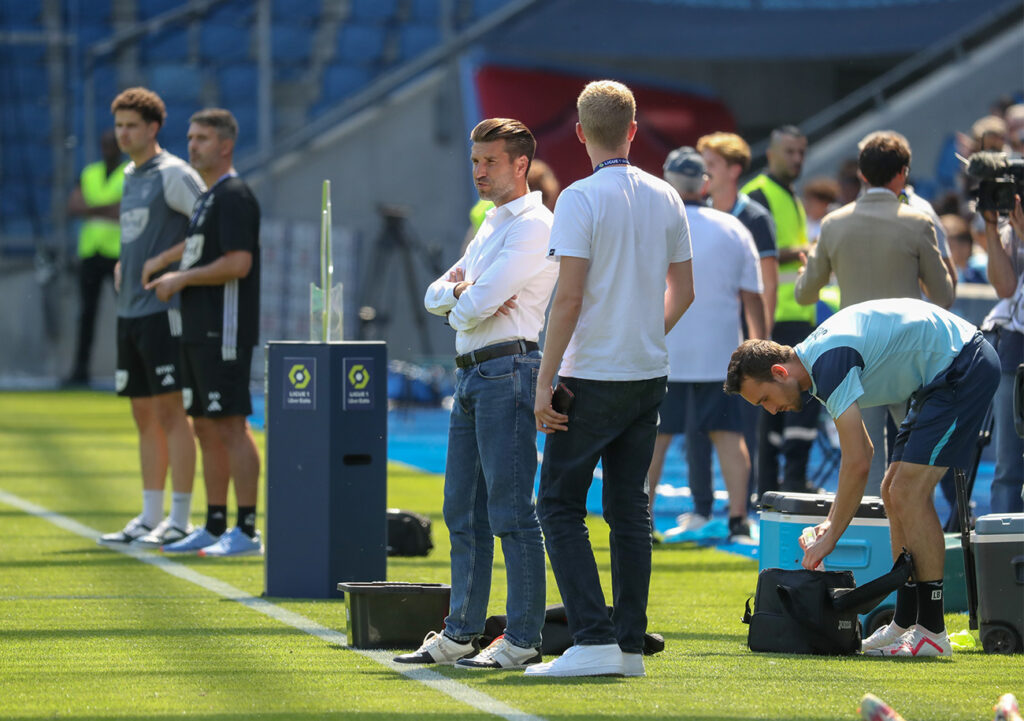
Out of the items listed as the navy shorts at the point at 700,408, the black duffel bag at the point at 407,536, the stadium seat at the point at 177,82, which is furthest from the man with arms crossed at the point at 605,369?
the stadium seat at the point at 177,82

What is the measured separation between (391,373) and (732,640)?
13005 millimetres

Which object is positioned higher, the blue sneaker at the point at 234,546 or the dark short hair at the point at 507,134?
the dark short hair at the point at 507,134

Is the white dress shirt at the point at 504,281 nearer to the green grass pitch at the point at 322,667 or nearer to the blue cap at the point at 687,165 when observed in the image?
the green grass pitch at the point at 322,667

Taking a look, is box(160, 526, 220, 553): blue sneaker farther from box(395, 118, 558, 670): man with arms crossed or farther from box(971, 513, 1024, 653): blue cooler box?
box(971, 513, 1024, 653): blue cooler box

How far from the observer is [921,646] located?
6238mm

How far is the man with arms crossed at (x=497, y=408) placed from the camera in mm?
5742

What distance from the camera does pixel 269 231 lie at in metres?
22.8

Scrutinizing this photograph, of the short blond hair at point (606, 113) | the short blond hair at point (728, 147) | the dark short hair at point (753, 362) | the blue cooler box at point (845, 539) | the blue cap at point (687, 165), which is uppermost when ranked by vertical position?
the short blond hair at point (728, 147)

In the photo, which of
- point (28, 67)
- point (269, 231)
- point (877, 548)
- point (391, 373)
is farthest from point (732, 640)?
point (28, 67)

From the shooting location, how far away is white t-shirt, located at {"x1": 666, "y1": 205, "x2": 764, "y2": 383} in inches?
369

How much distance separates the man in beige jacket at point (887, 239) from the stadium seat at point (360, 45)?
20.4m

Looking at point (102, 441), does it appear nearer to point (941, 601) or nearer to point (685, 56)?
point (941, 601)

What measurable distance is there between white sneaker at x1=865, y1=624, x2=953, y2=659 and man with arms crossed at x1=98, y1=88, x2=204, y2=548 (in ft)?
13.6

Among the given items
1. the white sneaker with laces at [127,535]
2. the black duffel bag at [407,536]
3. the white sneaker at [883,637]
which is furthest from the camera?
the white sneaker with laces at [127,535]
